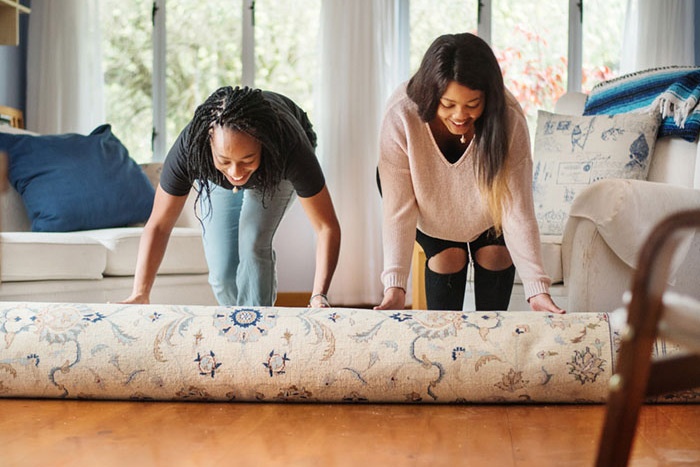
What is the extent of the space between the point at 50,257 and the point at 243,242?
88 cm

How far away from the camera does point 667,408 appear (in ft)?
5.55

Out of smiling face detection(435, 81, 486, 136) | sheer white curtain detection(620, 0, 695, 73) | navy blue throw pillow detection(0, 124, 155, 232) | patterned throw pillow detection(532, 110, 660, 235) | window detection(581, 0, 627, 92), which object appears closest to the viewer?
smiling face detection(435, 81, 486, 136)

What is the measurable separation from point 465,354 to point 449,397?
0.10m

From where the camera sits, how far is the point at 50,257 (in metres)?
2.81

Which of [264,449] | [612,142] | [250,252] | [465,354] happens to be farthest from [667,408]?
[612,142]

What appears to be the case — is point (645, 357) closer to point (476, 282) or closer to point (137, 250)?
point (476, 282)

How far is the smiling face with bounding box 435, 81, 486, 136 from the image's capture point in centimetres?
178

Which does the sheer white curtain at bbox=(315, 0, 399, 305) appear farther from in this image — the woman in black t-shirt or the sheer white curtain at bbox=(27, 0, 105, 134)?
the woman in black t-shirt

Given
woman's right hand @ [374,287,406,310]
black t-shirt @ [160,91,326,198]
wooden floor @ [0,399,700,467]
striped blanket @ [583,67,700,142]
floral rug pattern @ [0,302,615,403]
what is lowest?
wooden floor @ [0,399,700,467]

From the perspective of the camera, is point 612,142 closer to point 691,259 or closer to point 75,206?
Answer: point 691,259

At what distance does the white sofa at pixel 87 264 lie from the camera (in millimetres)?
2756

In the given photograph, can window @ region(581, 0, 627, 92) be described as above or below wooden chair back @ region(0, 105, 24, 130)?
above

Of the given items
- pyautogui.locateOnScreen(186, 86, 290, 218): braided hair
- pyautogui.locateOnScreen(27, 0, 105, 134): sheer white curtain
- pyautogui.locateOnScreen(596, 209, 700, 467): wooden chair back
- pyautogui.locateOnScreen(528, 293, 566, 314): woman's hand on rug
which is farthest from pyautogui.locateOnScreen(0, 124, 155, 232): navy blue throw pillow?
pyautogui.locateOnScreen(596, 209, 700, 467): wooden chair back

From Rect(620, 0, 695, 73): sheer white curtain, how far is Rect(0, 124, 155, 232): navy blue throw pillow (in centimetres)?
268
